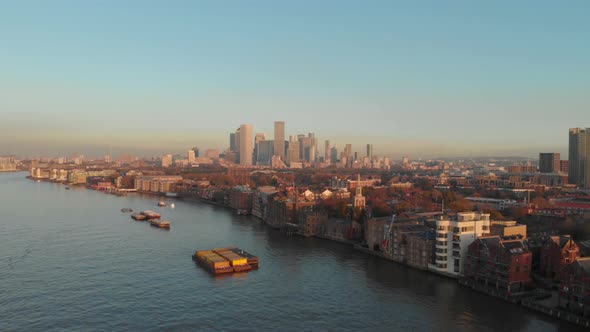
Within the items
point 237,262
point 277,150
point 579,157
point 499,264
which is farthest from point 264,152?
point 499,264

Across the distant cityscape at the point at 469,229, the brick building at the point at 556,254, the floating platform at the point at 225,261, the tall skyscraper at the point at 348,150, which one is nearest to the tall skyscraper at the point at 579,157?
the distant cityscape at the point at 469,229

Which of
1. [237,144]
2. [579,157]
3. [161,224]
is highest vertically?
[237,144]

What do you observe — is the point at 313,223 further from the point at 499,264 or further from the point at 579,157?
the point at 579,157

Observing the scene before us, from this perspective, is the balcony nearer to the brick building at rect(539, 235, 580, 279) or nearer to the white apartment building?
the white apartment building

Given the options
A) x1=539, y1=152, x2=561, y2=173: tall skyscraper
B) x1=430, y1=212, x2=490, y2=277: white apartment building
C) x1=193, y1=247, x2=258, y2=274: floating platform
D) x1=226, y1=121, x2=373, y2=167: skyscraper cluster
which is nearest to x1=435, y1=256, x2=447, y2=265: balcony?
x1=430, y1=212, x2=490, y2=277: white apartment building

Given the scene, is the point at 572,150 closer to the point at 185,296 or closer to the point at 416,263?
the point at 416,263

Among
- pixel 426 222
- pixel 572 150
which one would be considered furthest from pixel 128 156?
pixel 426 222
